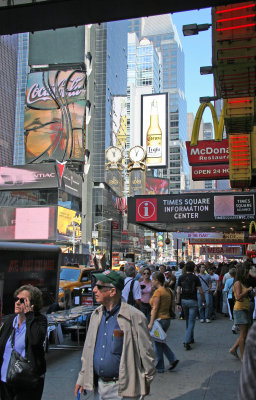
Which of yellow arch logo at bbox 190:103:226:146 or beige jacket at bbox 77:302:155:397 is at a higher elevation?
yellow arch logo at bbox 190:103:226:146

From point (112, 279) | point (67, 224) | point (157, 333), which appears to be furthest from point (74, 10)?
point (67, 224)

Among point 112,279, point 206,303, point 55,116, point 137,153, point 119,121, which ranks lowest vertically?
point 206,303

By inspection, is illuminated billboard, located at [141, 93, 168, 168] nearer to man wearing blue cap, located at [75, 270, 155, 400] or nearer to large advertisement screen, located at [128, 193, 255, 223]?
large advertisement screen, located at [128, 193, 255, 223]

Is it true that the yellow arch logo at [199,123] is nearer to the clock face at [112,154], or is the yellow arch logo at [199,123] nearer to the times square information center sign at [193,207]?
the times square information center sign at [193,207]

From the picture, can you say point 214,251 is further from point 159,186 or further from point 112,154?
point 112,154

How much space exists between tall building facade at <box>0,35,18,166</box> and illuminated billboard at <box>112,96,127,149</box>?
43464 mm

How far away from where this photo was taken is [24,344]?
406 centimetres

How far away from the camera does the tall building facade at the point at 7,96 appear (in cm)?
13762

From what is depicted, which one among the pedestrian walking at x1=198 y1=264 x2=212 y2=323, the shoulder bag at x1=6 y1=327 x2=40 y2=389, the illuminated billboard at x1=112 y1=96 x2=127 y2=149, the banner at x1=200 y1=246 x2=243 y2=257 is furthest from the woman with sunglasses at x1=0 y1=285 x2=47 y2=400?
the illuminated billboard at x1=112 y1=96 x2=127 y2=149

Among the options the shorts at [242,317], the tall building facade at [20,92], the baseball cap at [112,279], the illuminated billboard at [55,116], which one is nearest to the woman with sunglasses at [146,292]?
the shorts at [242,317]

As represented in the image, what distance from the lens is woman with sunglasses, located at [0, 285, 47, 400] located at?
13.3ft

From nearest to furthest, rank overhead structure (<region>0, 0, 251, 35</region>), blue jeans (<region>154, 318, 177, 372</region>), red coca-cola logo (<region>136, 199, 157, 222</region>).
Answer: overhead structure (<region>0, 0, 251, 35</region>) → blue jeans (<region>154, 318, 177, 372</region>) → red coca-cola logo (<region>136, 199, 157, 222</region>)

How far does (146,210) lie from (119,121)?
323ft

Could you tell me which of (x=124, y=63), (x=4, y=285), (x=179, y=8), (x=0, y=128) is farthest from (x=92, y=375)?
(x=0, y=128)
